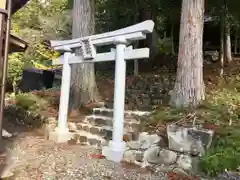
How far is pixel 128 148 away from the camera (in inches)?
198

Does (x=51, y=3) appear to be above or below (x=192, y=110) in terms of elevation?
above

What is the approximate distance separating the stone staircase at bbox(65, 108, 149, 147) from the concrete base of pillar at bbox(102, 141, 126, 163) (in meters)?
0.50

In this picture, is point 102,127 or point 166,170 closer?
point 166,170

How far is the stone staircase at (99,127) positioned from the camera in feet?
18.8

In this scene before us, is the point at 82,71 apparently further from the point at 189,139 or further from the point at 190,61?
the point at 189,139

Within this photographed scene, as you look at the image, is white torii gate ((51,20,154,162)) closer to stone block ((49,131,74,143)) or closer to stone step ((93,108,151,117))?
stone step ((93,108,151,117))

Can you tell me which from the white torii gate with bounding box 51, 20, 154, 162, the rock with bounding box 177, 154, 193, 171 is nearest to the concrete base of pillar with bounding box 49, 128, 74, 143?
the white torii gate with bounding box 51, 20, 154, 162

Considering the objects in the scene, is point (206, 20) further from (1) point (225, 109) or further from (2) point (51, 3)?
(2) point (51, 3)

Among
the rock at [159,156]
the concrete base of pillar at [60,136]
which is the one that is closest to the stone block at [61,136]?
the concrete base of pillar at [60,136]

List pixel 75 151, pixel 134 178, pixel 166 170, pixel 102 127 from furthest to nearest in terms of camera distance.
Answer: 1. pixel 102 127
2. pixel 75 151
3. pixel 166 170
4. pixel 134 178

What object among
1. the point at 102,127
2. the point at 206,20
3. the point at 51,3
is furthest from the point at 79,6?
the point at 51,3

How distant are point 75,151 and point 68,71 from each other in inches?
80.8

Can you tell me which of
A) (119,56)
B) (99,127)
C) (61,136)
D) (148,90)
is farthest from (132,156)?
(148,90)

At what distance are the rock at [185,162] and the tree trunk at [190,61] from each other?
5.34 feet
